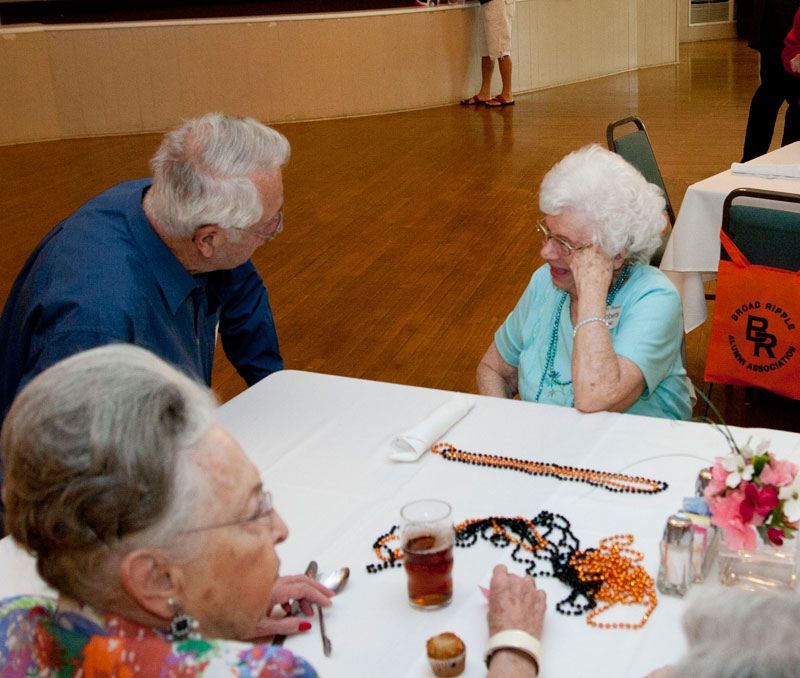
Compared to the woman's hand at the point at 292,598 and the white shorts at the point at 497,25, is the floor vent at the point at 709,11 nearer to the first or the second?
the white shorts at the point at 497,25

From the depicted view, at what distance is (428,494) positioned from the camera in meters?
1.82

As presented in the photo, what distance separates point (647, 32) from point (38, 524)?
12783mm

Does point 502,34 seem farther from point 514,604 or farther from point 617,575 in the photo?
point 514,604

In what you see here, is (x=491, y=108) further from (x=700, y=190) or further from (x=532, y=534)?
(x=532, y=534)

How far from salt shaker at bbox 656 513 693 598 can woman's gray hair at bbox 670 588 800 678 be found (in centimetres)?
55

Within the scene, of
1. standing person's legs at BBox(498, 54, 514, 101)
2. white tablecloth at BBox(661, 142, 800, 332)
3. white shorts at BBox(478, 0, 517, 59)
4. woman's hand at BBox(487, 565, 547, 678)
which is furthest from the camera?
standing person's legs at BBox(498, 54, 514, 101)

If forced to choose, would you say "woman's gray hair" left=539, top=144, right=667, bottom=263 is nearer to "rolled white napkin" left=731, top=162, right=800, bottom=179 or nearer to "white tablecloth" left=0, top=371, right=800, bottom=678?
"white tablecloth" left=0, top=371, right=800, bottom=678

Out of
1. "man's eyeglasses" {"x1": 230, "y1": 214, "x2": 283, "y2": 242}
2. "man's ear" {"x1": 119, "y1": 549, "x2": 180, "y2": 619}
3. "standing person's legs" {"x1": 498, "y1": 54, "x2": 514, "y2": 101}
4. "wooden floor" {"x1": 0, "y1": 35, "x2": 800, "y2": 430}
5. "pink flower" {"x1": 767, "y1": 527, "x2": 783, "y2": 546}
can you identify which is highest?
"man's eyeglasses" {"x1": 230, "y1": 214, "x2": 283, "y2": 242}

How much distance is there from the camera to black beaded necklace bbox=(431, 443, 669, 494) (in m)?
1.78

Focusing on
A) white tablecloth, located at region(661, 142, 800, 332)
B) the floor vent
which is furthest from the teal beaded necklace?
the floor vent

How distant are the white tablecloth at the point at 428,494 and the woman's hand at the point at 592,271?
0.35m

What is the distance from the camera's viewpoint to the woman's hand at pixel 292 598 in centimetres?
146

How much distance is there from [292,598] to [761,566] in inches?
28.4

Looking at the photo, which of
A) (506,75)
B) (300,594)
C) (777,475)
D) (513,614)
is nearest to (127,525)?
(300,594)
